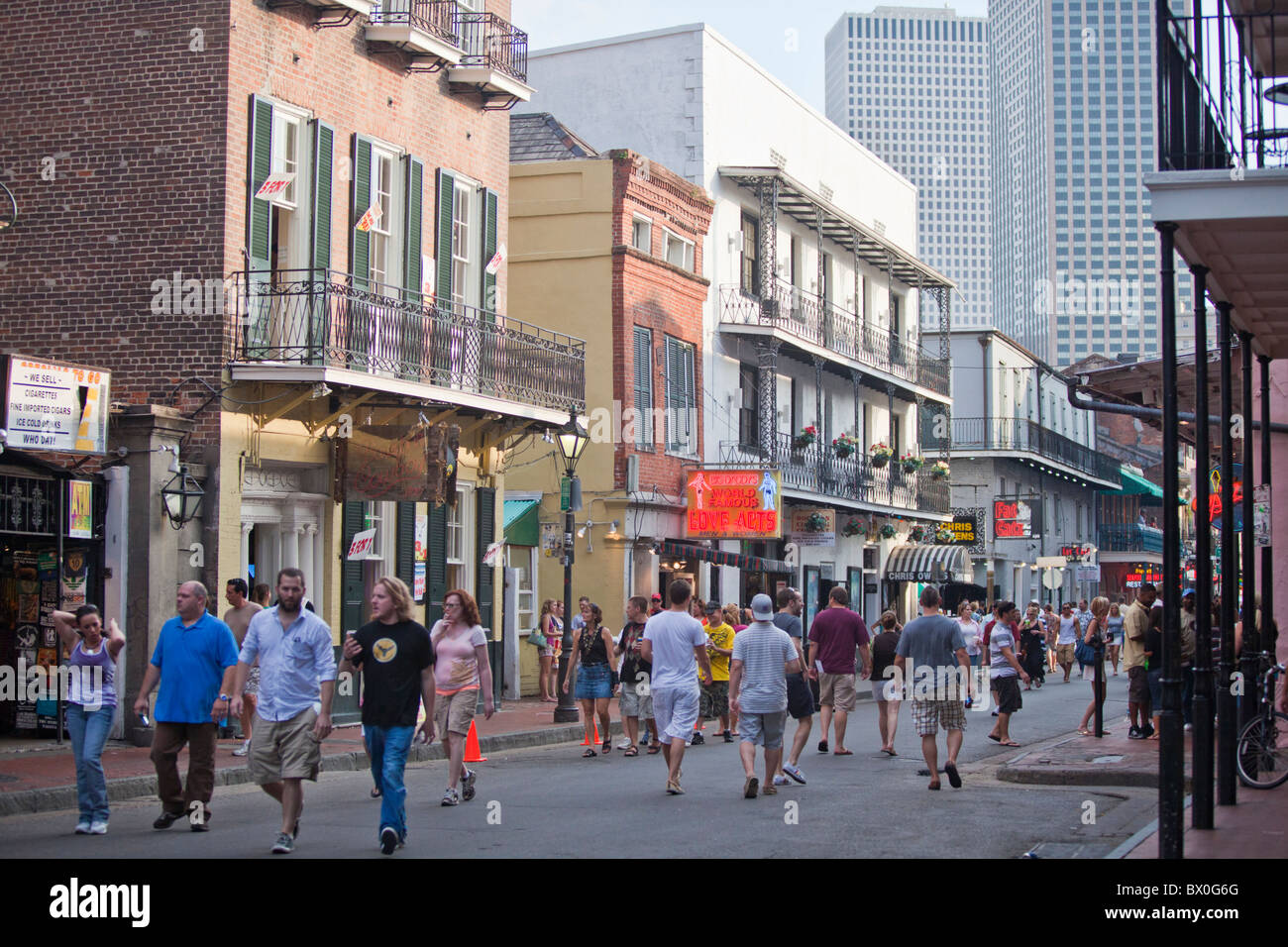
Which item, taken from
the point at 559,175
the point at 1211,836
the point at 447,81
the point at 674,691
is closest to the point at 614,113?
the point at 559,175

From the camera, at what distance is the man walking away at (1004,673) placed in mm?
19250

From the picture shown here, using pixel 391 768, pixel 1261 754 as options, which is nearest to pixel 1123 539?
pixel 1261 754

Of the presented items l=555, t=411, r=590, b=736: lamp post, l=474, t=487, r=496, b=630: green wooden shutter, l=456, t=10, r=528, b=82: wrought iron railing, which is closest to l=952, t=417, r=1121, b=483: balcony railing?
l=474, t=487, r=496, b=630: green wooden shutter

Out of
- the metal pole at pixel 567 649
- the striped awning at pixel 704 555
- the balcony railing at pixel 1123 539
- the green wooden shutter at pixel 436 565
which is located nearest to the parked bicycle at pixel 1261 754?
the metal pole at pixel 567 649

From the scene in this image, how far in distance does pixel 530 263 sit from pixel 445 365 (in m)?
8.34

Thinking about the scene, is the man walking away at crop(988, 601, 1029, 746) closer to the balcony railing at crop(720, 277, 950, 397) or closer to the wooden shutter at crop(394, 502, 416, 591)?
the wooden shutter at crop(394, 502, 416, 591)

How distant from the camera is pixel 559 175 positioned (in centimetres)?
2969

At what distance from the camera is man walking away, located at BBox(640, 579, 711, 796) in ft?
45.3

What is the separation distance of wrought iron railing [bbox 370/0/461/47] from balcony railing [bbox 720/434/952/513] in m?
12.1

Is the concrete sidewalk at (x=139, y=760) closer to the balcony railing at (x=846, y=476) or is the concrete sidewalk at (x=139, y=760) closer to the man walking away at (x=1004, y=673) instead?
the man walking away at (x=1004, y=673)

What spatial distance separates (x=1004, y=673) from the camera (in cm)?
1945

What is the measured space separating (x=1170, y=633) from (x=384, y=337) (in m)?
12.8
